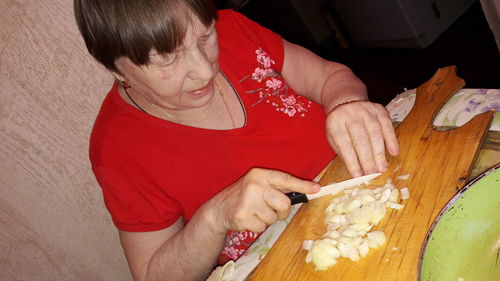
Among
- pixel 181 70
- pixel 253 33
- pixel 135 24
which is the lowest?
pixel 253 33

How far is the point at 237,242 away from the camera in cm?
112

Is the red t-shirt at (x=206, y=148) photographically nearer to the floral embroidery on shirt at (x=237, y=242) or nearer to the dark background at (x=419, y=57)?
the floral embroidery on shirt at (x=237, y=242)

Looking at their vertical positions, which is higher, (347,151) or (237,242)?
(347,151)

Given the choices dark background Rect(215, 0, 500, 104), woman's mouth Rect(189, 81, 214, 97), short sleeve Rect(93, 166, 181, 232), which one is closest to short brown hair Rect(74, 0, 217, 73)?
woman's mouth Rect(189, 81, 214, 97)

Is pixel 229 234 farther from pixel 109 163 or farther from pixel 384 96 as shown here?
pixel 384 96

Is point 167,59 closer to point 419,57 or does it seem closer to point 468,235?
point 468,235

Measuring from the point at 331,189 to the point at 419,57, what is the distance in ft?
8.15

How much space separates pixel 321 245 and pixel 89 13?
659mm

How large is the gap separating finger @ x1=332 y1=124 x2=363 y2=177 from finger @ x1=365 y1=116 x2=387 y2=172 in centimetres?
4

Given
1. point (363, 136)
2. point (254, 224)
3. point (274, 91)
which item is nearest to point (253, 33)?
point (274, 91)

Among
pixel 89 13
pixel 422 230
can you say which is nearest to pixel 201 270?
pixel 422 230

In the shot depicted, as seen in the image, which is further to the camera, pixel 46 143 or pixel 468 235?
pixel 46 143

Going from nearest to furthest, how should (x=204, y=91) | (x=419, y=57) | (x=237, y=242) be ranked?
(x=204, y=91)
(x=237, y=242)
(x=419, y=57)

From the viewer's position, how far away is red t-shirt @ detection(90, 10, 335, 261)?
1.03 meters
